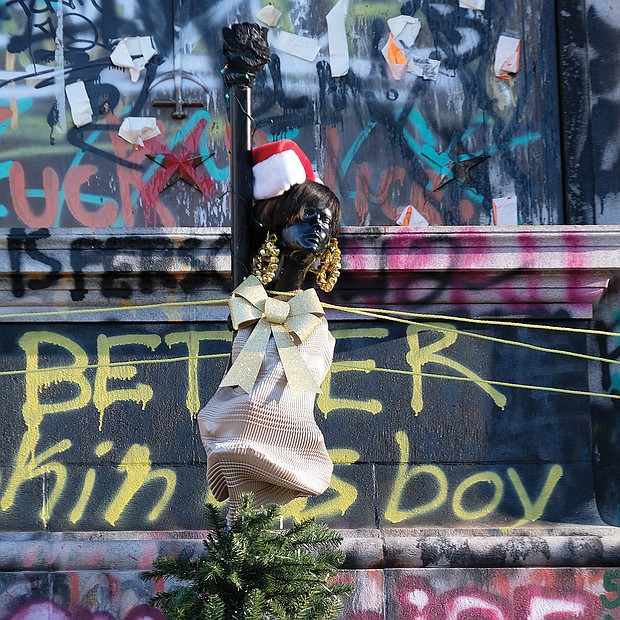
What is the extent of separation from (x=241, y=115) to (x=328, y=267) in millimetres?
721

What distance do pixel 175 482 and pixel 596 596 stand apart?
1969 millimetres

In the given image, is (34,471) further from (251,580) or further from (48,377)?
(251,580)

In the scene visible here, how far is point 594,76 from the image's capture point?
664 cm

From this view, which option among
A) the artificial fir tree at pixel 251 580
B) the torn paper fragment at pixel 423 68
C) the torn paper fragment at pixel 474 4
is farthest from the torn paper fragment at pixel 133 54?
the artificial fir tree at pixel 251 580

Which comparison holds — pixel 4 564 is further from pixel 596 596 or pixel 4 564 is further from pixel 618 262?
pixel 618 262

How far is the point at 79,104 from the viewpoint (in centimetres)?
656

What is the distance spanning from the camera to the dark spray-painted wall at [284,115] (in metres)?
6.52

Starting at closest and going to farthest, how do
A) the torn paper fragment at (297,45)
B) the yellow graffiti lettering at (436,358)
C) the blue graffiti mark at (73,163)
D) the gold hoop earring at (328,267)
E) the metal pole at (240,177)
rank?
1. the metal pole at (240,177)
2. the gold hoop earring at (328,267)
3. the yellow graffiti lettering at (436,358)
4. the blue graffiti mark at (73,163)
5. the torn paper fragment at (297,45)

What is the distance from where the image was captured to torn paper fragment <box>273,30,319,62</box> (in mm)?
6680

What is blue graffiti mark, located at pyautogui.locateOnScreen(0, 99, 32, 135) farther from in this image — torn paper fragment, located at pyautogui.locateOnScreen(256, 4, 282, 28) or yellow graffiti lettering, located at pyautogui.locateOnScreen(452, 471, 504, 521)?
yellow graffiti lettering, located at pyautogui.locateOnScreen(452, 471, 504, 521)

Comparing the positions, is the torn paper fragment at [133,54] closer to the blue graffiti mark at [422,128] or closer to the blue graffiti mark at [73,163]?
the blue graffiti mark at [73,163]

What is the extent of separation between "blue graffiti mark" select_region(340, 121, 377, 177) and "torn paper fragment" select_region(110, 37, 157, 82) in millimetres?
1104

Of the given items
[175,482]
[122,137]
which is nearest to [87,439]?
[175,482]

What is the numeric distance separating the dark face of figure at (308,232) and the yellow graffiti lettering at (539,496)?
1945 millimetres
